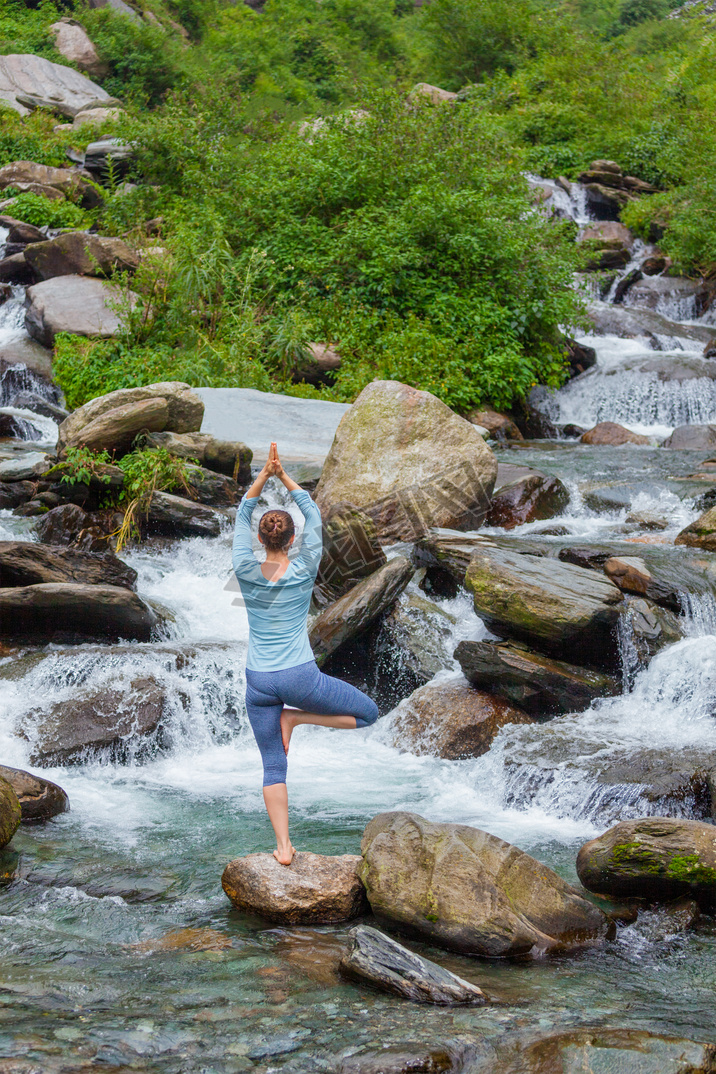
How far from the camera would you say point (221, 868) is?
4.80m

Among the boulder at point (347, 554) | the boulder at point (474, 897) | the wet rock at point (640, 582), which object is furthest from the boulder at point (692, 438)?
the boulder at point (474, 897)

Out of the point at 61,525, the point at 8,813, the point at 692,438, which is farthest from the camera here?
the point at 692,438

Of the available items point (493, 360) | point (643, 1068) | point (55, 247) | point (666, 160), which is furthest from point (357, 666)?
point (666, 160)

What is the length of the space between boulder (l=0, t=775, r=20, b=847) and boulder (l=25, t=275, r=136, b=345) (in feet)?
39.6

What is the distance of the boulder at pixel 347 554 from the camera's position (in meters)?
8.98

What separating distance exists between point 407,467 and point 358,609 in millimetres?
2670

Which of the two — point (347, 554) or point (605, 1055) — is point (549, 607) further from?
point (605, 1055)

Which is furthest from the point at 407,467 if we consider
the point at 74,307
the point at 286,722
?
the point at 74,307

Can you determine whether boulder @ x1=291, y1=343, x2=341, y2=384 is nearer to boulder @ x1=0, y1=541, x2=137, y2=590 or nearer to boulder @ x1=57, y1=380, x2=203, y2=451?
boulder @ x1=57, y1=380, x2=203, y2=451

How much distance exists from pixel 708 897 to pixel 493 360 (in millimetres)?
11418

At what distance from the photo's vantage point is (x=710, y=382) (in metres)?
16.0

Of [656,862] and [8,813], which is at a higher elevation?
[656,862]

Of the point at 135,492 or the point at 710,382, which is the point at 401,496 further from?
the point at 710,382

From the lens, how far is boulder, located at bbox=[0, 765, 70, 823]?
5328 millimetres
